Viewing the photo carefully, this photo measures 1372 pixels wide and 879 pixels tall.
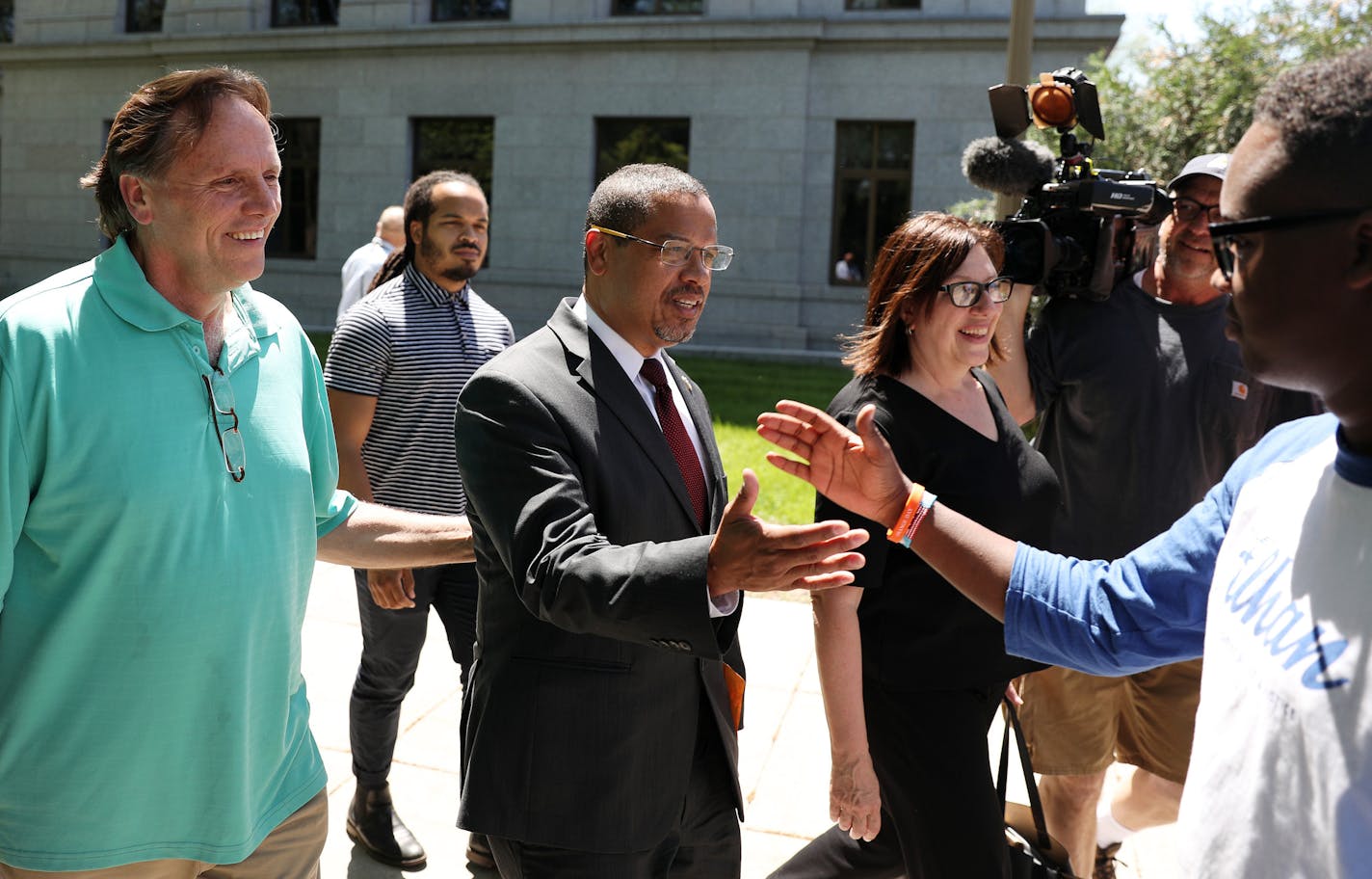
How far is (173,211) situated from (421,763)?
3.04 meters

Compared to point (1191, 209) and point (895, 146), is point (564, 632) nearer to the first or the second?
point (1191, 209)

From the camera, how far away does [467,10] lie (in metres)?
22.1

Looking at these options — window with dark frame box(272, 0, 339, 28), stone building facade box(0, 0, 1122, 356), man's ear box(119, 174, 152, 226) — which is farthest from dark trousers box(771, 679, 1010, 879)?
window with dark frame box(272, 0, 339, 28)

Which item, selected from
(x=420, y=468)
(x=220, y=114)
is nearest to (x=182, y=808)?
(x=220, y=114)

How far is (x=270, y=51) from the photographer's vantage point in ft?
73.9

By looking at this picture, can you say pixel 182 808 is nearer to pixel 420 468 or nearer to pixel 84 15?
pixel 420 468

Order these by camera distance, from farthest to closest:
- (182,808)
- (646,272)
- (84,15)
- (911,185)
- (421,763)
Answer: (84,15) < (911,185) < (421,763) < (646,272) < (182,808)

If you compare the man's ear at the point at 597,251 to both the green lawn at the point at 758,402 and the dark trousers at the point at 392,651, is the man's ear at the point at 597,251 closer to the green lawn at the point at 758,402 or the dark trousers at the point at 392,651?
the dark trousers at the point at 392,651

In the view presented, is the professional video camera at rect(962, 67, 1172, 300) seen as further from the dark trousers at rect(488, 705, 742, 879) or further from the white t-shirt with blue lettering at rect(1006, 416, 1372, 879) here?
the white t-shirt with blue lettering at rect(1006, 416, 1372, 879)

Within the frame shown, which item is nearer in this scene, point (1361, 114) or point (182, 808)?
point (1361, 114)

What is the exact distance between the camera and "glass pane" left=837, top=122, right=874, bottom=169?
19766 mm

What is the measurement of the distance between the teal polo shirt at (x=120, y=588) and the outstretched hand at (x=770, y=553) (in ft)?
3.37

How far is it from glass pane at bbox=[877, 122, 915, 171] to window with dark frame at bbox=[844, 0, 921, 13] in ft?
6.54

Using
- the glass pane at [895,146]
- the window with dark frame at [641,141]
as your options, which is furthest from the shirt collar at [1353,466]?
the window with dark frame at [641,141]
